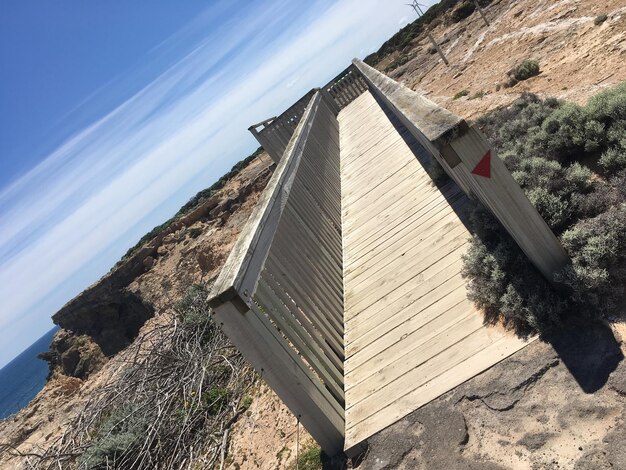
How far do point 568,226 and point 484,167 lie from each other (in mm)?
981

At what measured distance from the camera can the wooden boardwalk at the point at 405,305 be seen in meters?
2.85

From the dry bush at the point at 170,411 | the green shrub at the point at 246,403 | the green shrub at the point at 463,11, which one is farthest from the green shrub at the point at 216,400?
the green shrub at the point at 463,11

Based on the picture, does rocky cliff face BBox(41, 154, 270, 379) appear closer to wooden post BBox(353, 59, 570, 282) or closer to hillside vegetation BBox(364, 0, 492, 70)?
hillside vegetation BBox(364, 0, 492, 70)

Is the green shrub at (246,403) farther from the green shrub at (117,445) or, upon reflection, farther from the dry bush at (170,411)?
the green shrub at (117,445)

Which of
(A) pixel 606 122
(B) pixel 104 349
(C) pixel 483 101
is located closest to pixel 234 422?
(A) pixel 606 122

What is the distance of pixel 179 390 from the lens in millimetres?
5531

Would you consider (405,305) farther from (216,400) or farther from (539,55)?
(539,55)

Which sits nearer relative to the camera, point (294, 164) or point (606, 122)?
point (606, 122)

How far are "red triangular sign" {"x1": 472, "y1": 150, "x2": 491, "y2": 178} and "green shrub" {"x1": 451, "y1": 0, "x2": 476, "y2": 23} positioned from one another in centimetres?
2276

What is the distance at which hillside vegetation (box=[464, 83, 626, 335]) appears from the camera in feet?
8.21

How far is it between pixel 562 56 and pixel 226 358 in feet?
24.3

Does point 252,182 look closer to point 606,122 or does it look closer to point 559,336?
point 606,122

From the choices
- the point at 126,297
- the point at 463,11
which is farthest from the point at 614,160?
the point at 126,297

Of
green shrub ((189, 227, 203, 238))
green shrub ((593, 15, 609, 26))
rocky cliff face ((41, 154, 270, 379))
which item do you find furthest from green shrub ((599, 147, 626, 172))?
green shrub ((189, 227, 203, 238))
